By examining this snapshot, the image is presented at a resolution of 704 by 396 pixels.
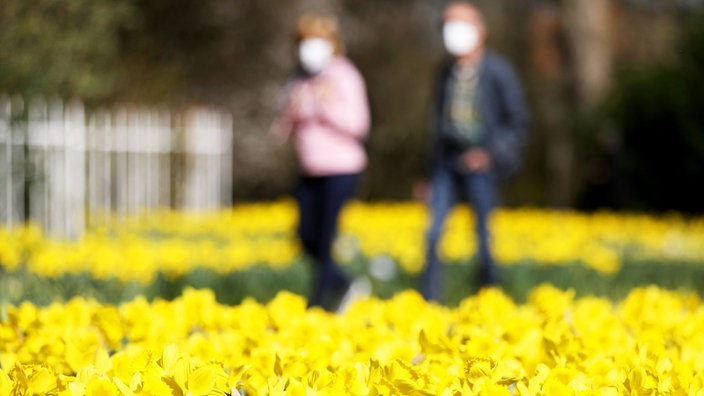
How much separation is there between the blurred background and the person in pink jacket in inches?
182

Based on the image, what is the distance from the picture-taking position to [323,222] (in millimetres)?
6105

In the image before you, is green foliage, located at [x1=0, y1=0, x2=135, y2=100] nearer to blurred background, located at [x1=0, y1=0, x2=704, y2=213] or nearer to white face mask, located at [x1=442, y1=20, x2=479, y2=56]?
blurred background, located at [x1=0, y1=0, x2=704, y2=213]

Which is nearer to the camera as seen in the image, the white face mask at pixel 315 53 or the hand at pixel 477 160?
the white face mask at pixel 315 53

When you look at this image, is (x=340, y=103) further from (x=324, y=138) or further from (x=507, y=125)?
(x=507, y=125)

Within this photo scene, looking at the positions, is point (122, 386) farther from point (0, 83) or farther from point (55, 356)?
point (0, 83)

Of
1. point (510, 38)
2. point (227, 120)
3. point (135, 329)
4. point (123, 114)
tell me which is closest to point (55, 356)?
point (135, 329)

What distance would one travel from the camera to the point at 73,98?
1162 centimetres

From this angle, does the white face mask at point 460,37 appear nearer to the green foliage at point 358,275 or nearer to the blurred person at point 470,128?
the blurred person at point 470,128

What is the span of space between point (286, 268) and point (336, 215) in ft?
3.75

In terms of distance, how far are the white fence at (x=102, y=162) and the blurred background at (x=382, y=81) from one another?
228mm

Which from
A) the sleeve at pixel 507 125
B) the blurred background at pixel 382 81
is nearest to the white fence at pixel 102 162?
the blurred background at pixel 382 81

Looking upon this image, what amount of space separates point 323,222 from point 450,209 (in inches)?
32.9

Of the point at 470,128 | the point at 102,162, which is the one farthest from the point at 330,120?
the point at 102,162

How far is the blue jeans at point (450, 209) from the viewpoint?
6.40 meters
